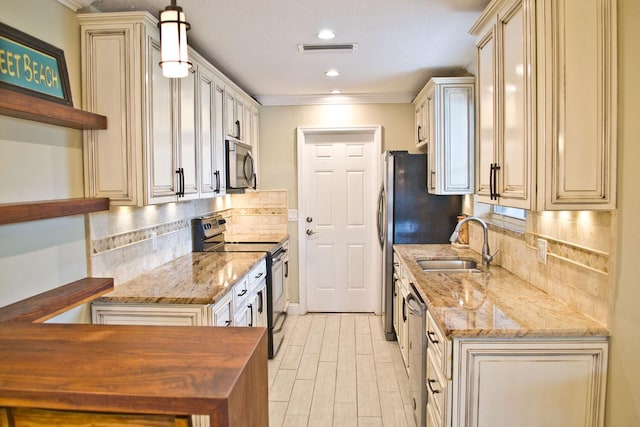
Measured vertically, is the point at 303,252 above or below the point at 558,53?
below

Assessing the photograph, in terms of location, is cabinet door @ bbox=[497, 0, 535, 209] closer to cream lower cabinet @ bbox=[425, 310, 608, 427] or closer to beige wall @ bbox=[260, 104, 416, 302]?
cream lower cabinet @ bbox=[425, 310, 608, 427]

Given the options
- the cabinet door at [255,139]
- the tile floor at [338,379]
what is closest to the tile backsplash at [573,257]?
the tile floor at [338,379]

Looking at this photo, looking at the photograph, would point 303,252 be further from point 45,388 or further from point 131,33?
A: point 45,388

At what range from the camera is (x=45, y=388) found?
98cm

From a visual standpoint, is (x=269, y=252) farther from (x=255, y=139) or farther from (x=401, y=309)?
(x=255, y=139)

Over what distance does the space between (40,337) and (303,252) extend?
143 inches

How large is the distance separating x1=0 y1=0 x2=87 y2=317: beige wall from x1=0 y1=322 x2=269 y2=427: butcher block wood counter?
0.49 m

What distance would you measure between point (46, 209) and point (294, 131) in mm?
3350

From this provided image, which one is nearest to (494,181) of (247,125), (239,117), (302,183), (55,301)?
(55,301)

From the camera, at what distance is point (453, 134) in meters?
3.38

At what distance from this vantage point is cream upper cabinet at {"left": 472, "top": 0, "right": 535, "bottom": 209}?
1.74m

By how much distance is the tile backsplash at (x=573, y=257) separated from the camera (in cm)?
165

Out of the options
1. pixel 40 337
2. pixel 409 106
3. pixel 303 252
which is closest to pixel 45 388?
pixel 40 337

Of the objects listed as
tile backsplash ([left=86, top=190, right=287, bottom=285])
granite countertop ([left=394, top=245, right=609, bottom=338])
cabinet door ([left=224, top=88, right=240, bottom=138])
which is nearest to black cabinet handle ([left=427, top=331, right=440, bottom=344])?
granite countertop ([left=394, top=245, right=609, bottom=338])
